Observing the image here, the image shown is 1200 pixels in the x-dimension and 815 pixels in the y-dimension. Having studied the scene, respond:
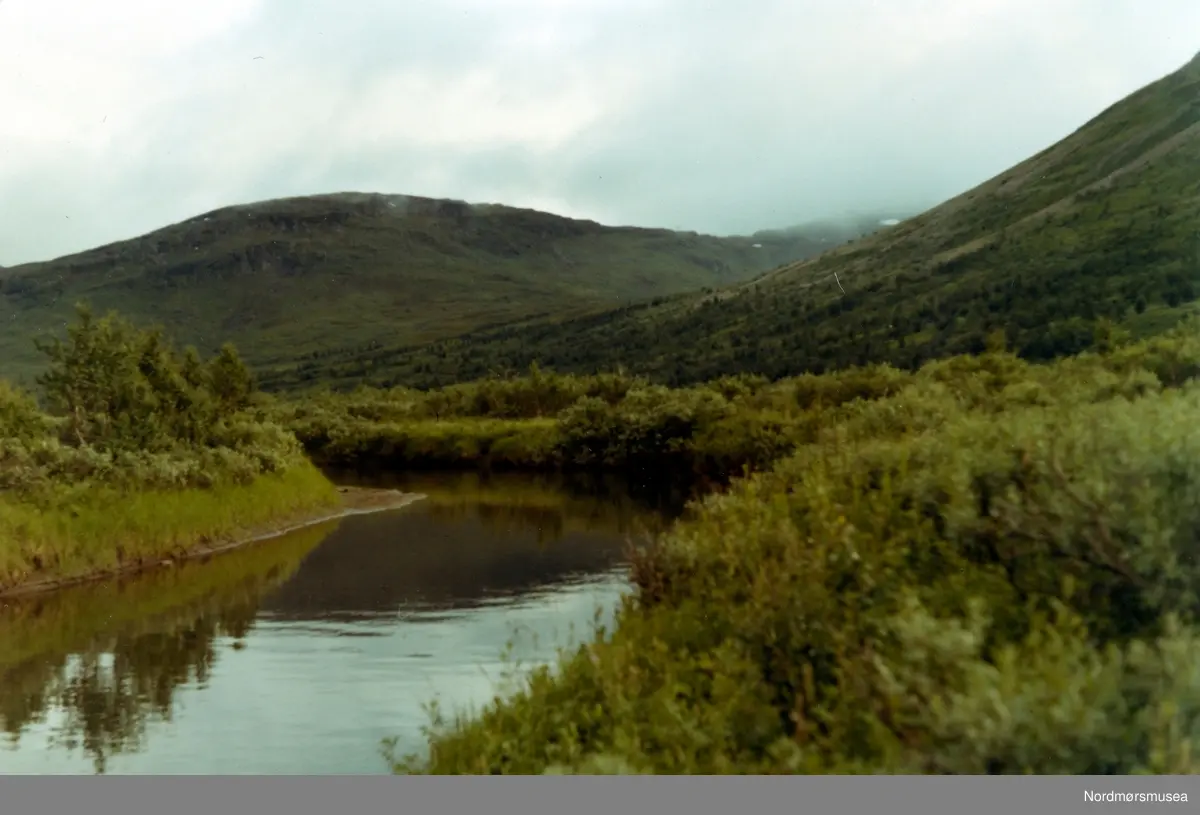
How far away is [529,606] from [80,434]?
16998 mm

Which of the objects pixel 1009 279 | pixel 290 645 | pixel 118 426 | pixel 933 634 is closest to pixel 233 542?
pixel 118 426

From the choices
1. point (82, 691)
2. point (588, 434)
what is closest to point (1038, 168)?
point (588, 434)

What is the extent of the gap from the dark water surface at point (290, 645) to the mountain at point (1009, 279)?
47.9 m

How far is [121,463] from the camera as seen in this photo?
34.8 m

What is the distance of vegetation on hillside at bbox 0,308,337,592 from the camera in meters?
30.8

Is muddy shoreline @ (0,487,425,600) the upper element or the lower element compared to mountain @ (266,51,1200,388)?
lower

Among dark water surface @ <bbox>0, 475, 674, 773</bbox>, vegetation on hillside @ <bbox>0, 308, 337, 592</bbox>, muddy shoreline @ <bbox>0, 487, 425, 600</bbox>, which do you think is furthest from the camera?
vegetation on hillside @ <bbox>0, 308, 337, 592</bbox>

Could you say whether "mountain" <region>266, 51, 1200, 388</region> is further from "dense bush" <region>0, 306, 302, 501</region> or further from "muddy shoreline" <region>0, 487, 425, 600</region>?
"dense bush" <region>0, 306, 302, 501</region>

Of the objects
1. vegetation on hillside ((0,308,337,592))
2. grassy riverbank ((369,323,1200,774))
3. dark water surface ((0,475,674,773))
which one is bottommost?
dark water surface ((0,475,674,773))

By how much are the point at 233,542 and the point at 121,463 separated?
17.5 feet

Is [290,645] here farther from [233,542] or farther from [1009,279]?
[1009,279]

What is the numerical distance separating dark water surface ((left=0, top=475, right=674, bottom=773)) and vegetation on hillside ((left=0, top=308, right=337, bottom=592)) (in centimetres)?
141

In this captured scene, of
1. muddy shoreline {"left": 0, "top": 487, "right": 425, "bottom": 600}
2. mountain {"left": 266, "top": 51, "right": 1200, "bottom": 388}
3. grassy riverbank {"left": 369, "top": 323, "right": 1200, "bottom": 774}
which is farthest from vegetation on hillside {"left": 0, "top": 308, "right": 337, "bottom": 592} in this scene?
mountain {"left": 266, "top": 51, "right": 1200, "bottom": 388}

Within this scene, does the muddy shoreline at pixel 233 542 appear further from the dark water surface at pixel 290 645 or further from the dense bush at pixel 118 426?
the dense bush at pixel 118 426
